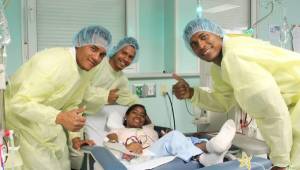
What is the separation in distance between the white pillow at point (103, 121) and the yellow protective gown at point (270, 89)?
115 centimetres

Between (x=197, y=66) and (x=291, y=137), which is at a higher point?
(x=197, y=66)

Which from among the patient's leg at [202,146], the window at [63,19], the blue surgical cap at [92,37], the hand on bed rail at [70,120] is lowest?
the patient's leg at [202,146]

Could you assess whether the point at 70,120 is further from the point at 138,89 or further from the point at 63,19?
the point at 63,19

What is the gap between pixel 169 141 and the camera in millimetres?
2064

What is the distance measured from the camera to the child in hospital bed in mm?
1801

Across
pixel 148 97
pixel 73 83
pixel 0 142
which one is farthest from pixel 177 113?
pixel 0 142

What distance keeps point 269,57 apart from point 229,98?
0.67 metres

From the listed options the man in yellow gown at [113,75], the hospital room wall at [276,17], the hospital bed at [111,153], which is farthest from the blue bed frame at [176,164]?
the hospital room wall at [276,17]

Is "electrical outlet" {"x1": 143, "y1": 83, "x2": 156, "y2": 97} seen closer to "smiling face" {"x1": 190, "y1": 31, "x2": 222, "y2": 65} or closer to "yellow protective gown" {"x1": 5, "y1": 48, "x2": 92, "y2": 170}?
"yellow protective gown" {"x1": 5, "y1": 48, "x2": 92, "y2": 170}

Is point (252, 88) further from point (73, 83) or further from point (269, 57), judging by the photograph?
point (73, 83)

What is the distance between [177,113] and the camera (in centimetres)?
337

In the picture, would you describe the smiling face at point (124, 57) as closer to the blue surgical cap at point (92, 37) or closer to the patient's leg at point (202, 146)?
the blue surgical cap at point (92, 37)

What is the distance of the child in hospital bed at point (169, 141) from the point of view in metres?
1.80

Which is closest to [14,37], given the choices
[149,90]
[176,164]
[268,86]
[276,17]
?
[149,90]
